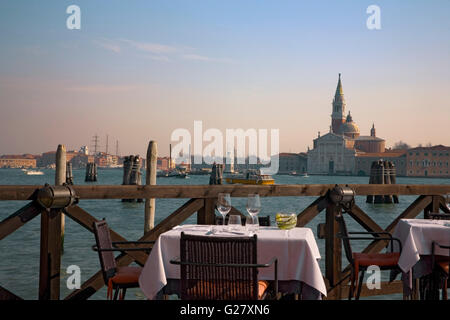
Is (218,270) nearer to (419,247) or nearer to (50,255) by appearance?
(50,255)

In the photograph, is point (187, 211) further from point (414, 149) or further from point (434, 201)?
point (414, 149)

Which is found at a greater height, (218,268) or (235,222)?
(235,222)

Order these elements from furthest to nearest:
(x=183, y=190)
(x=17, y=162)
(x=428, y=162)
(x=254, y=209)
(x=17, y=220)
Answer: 1. (x=17, y=162)
2. (x=428, y=162)
3. (x=183, y=190)
4. (x=17, y=220)
5. (x=254, y=209)

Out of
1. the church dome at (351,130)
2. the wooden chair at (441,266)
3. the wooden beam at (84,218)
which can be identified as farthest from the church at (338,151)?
Answer: the wooden beam at (84,218)

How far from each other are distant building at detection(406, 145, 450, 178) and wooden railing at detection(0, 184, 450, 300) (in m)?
129

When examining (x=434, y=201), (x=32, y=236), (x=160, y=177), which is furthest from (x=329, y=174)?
(x=434, y=201)

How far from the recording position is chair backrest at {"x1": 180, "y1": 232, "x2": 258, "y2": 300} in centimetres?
344

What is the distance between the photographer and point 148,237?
491 centimetres

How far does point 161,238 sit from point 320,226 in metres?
A: 2.05

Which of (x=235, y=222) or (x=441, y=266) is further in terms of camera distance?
(x=441, y=266)

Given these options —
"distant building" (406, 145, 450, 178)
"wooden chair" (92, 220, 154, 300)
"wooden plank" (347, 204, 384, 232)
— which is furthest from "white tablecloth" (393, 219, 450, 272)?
"distant building" (406, 145, 450, 178)

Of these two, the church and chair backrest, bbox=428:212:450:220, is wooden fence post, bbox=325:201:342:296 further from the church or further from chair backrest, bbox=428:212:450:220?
the church

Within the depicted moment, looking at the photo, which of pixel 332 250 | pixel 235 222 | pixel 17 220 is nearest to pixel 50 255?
pixel 17 220

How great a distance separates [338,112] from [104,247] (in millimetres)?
163171
